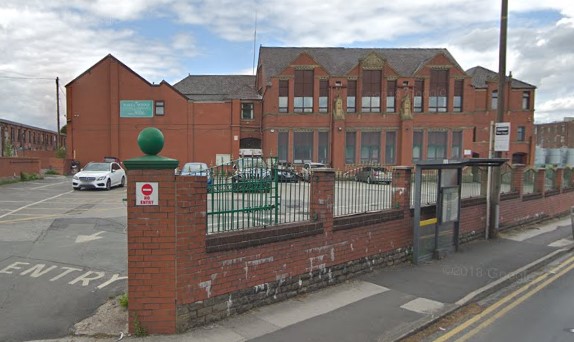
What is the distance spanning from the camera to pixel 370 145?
132ft

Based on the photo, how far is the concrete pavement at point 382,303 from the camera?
4.64 meters

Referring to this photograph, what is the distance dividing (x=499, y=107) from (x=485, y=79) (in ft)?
127

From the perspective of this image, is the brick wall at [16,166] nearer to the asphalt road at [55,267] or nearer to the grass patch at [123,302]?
the asphalt road at [55,267]

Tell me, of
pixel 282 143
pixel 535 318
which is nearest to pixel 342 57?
pixel 282 143

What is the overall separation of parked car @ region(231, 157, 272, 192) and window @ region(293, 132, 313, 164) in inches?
1317

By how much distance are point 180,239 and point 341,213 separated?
3310mm

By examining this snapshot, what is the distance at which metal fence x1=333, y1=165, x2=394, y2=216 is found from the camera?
23.4ft

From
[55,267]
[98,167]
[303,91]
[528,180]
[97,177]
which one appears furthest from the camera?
[303,91]

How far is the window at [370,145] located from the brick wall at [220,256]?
33.1 metres

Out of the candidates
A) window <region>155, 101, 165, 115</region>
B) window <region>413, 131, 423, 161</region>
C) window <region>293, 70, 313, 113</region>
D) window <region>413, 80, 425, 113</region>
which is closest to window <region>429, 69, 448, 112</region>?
window <region>413, 80, 425, 113</region>

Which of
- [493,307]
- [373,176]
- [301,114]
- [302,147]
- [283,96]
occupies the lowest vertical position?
[493,307]

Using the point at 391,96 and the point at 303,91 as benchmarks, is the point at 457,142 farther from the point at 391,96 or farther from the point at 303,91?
the point at 303,91

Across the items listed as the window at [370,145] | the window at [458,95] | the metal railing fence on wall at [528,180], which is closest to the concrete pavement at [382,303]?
the metal railing fence on wall at [528,180]

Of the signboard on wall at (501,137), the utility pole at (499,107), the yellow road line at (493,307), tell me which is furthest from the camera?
the utility pole at (499,107)
